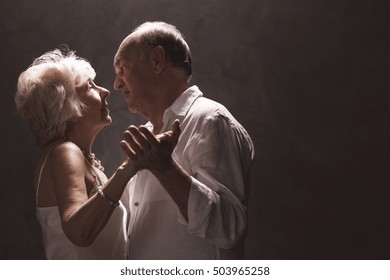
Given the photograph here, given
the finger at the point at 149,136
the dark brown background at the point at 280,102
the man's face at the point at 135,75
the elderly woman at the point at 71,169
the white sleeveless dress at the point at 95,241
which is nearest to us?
the finger at the point at 149,136

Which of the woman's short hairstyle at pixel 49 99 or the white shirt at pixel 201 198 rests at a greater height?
the woman's short hairstyle at pixel 49 99

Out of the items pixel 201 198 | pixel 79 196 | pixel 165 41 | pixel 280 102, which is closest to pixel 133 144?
pixel 201 198

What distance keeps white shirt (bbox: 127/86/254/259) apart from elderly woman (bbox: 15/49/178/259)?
12 cm

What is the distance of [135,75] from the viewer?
225 centimetres

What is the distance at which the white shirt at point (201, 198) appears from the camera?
1.84m

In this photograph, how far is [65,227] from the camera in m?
1.96

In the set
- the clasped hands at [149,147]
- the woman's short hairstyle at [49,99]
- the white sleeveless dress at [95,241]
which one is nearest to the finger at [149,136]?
the clasped hands at [149,147]

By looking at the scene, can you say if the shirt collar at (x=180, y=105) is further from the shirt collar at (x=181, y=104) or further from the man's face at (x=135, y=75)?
the man's face at (x=135, y=75)

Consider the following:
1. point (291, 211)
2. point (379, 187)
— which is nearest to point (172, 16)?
point (291, 211)

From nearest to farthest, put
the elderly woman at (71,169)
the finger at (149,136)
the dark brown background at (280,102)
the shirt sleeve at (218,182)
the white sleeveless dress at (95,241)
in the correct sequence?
1. the finger at (149,136)
2. the shirt sleeve at (218,182)
3. the elderly woman at (71,169)
4. the white sleeveless dress at (95,241)
5. the dark brown background at (280,102)

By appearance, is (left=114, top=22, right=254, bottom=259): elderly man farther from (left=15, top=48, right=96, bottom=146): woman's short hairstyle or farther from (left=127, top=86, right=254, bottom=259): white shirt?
(left=15, top=48, right=96, bottom=146): woman's short hairstyle

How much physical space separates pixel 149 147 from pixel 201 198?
8.8 inches

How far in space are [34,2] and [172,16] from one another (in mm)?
719
